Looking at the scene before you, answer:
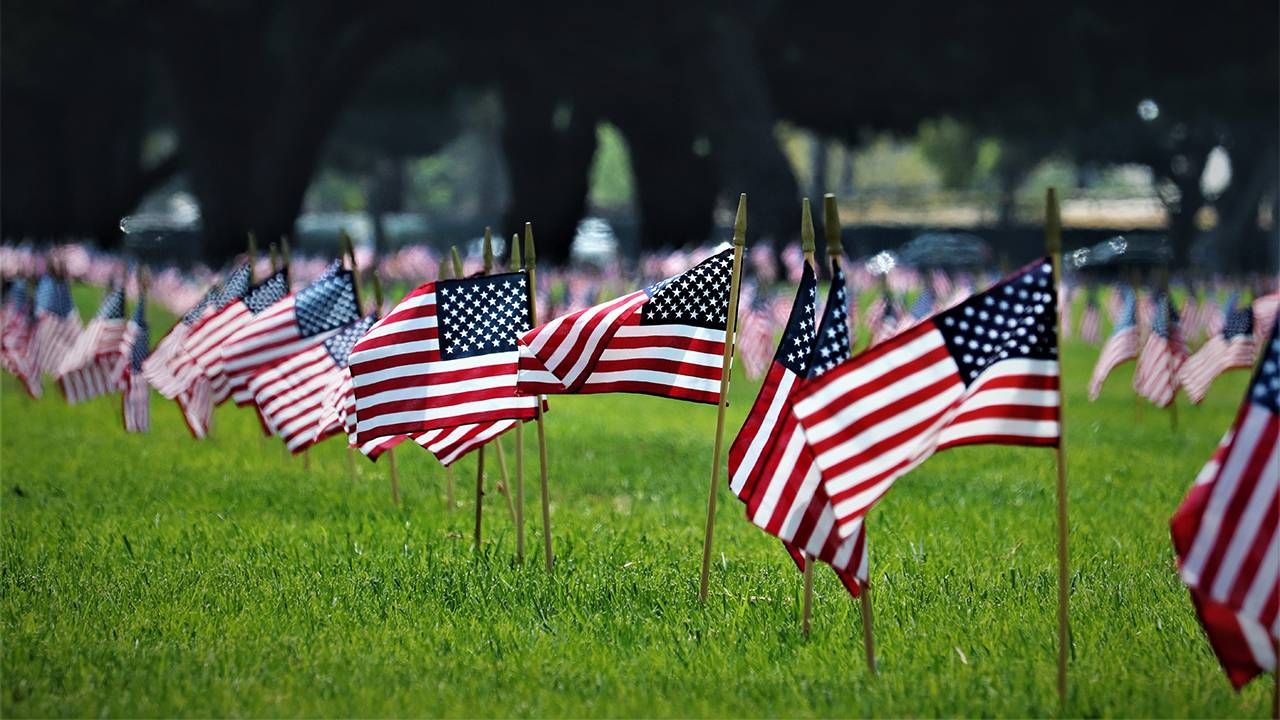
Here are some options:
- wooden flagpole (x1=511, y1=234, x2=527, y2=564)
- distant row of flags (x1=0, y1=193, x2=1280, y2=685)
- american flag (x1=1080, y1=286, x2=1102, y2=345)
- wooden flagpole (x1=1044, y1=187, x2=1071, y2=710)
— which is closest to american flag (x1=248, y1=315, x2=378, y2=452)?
distant row of flags (x1=0, y1=193, x2=1280, y2=685)

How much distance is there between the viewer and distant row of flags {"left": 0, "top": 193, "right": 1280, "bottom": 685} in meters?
6.33

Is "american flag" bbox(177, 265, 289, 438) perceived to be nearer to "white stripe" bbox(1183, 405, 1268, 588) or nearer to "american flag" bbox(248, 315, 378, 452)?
"american flag" bbox(248, 315, 378, 452)

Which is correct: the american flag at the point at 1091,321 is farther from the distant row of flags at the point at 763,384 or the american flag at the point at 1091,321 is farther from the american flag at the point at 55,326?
the distant row of flags at the point at 763,384

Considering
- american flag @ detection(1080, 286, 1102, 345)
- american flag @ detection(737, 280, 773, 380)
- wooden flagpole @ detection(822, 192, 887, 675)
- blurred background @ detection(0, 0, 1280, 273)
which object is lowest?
american flag @ detection(1080, 286, 1102, 345)

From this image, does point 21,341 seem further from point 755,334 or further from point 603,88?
point 603,88

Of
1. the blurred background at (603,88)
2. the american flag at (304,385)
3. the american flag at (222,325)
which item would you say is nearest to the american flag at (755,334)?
the american flag at (222,325)

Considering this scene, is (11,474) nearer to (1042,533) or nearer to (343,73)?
(1042,533)

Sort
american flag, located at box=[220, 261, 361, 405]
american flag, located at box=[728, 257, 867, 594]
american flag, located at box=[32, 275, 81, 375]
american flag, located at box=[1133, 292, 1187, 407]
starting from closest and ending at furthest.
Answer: american flag, located at box=[728, 257, 867, 594] → american flag, located at box=[220, 261, 361, 405] → american flag, located at box=[1133, 292, 1187, 407] → american flag, located at box=[32, 275, 81, 375]

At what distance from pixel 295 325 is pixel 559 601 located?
3896 millimetres

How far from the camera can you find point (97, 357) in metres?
17.1

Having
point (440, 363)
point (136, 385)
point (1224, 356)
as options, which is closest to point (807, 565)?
point (440, 363)

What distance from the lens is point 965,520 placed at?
12.0 m

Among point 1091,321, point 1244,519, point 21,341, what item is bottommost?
point 1091,321

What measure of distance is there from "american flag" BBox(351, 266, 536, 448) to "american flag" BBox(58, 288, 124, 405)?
305 inches
